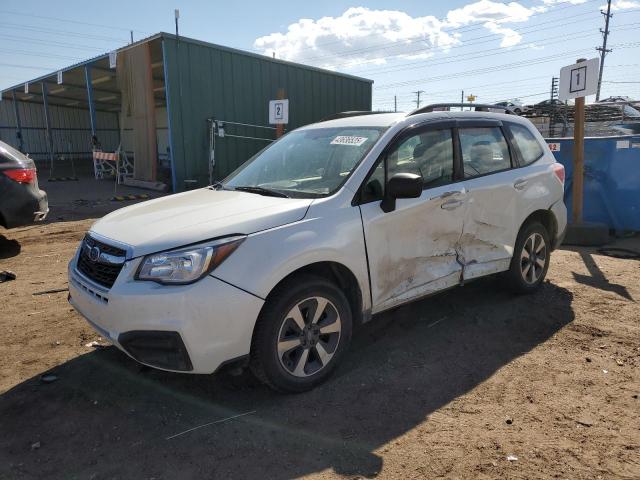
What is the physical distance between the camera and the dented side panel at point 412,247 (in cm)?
332

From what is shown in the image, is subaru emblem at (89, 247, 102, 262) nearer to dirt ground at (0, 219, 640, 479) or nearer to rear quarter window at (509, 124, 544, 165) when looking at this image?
dirt ground at (0, 219, 640, 479)

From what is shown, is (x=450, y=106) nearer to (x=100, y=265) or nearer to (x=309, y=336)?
(x=309, y=336)

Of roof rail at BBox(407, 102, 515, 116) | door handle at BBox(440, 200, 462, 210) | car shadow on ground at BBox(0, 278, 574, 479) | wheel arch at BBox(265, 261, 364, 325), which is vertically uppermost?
roof rail at BBox(407, 102, 515, 116)

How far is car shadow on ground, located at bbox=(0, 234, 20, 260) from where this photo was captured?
6749mm

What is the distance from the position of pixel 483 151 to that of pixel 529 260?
1.22 metres

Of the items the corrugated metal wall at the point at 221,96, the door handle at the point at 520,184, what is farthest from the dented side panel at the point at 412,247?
the corrugated metal wall at the point at 221,96

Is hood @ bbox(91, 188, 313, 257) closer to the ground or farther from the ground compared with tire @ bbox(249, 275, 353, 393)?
farther from the ground

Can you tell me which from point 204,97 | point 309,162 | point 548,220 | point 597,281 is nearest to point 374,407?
point 309,162

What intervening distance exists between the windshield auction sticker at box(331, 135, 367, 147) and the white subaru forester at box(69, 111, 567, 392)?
0.04ft

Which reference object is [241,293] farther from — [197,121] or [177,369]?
[197,121]

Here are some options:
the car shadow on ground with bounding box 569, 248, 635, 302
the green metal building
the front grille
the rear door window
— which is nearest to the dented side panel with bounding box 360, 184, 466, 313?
the rear door window

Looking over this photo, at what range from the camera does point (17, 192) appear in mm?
6316

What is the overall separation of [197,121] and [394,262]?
1112 centimetres

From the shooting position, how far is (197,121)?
43.6 feet
